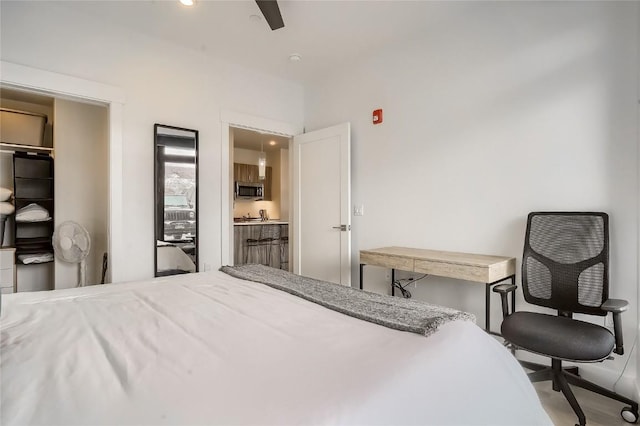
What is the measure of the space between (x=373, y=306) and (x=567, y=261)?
1.51 meters

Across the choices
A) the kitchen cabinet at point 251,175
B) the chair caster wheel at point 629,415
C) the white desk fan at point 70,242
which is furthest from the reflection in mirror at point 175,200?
the chair caster wheel at point 629,415

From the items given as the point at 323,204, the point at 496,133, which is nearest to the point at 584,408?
the point at 496,133

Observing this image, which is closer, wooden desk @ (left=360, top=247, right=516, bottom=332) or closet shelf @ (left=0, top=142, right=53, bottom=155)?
wooden desk @ (left=360, top=247, right=516, bottom=332)

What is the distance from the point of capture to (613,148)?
2041 mm

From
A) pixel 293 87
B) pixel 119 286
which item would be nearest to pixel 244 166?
pixel 293 87

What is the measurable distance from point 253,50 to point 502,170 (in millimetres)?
2603

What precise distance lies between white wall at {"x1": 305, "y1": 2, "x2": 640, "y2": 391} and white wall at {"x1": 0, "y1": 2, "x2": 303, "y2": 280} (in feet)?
4.69

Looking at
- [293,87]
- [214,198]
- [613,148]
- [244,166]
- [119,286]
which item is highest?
[293,87]

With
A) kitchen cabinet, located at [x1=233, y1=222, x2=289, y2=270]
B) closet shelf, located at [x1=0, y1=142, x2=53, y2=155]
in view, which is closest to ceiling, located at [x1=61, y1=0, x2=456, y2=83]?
closet shelf, located at [x1=0, y1=142, x2=53, y2=155]

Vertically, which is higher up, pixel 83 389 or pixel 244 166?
pixel 244 166

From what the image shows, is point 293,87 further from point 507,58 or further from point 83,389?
point 83,389

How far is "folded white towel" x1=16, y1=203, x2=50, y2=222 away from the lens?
3.42m

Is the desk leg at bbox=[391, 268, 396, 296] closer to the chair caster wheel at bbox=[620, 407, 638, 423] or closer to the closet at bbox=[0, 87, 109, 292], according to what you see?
the chair caster wheel at bbox=[620, 407, 638, 423]

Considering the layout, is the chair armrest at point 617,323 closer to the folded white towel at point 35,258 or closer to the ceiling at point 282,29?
the ceiling at point 282,29
